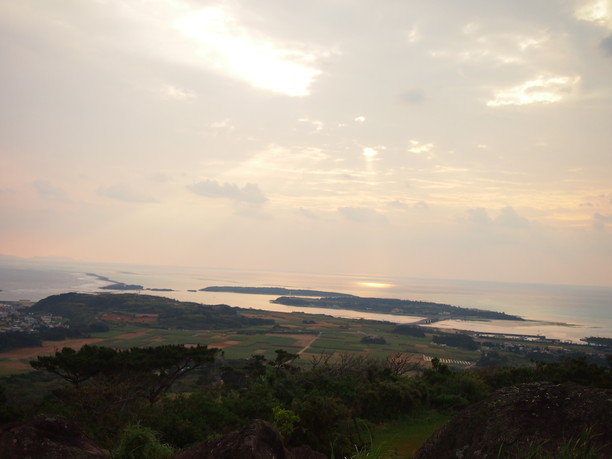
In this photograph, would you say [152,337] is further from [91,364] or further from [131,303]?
[91,364]

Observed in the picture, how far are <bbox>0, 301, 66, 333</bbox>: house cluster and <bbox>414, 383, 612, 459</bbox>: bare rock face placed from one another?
7523cm

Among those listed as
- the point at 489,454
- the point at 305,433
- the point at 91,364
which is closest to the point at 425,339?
the point at 91,364

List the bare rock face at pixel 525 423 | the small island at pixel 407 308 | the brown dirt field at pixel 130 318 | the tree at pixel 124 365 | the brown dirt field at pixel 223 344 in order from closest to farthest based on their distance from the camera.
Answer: the bare rock face at pixel 525 423, the tree at pixel 124 365, the brown dirt field at pixel 223 344, the brown dirt field at pixel 130 318, the small island at pixel 407 308

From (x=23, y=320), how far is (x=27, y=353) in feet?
89.9

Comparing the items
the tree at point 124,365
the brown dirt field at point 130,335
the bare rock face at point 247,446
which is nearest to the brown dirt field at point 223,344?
the brown dirt field at point 130,335

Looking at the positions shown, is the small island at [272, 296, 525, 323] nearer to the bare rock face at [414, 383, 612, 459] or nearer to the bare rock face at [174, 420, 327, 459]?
the bare rock face at [414, 383, 612, 459]

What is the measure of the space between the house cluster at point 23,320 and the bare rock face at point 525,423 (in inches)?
2962

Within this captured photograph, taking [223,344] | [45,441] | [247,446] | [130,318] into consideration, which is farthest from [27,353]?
[247,446]

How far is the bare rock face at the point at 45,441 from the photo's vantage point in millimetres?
5996

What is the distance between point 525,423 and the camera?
427 centimetres

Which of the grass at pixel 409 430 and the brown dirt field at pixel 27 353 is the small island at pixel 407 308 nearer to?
the brown dirt field at pixel 27 353

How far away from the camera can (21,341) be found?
189ft

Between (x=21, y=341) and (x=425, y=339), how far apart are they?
231 ft

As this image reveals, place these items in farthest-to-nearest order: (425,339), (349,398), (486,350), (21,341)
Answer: (425,339) → (486,350) → (21,341) → (349,398)
